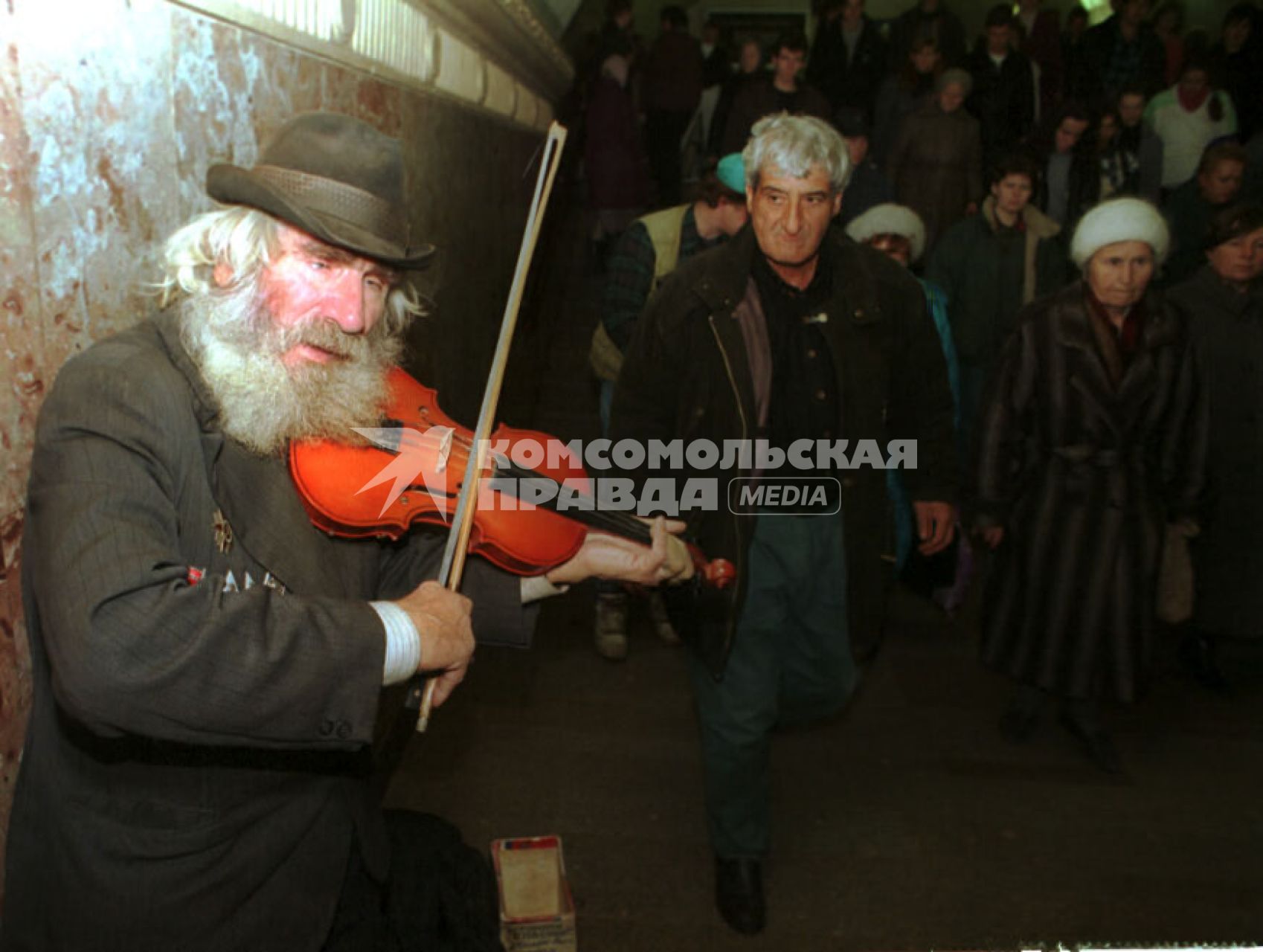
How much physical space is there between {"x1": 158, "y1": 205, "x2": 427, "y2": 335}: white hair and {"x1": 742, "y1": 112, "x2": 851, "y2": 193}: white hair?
155 centimetres

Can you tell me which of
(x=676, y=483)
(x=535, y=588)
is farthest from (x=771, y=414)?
(x=535, y=588)

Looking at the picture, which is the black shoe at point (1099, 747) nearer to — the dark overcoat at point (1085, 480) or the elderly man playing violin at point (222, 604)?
the dark overcoat at point (1085, 480)

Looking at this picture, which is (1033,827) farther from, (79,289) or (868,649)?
(79,289)

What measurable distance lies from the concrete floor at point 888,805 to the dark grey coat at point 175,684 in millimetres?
1497

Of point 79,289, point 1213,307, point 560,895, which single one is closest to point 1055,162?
point 1213,307

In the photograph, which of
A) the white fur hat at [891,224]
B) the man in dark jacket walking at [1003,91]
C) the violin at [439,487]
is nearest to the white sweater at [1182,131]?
the man in dark jacket walking at [1003,91]

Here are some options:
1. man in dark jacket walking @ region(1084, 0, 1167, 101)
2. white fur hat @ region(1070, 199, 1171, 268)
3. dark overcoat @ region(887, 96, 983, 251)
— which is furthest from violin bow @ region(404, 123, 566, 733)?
man in dark jacket walking @ region(1084, 0, 1167, 101)

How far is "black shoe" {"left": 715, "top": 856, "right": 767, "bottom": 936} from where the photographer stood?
2.96 metres

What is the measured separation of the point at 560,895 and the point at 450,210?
245cm

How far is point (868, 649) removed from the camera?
3117 millimetres

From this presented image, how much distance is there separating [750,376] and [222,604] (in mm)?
1761

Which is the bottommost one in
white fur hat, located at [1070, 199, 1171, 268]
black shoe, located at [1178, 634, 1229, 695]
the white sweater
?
black shoe, located at [1178, 634, 1229, 695]

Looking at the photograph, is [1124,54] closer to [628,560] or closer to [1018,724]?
[1018,724]

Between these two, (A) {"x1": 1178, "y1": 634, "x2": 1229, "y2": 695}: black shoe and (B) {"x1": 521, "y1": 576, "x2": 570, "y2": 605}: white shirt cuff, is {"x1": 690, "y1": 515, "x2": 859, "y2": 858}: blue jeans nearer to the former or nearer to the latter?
(B) {"x1": 521, "y1": 576, "x2": 570, "y2": 605}: white shirt cuff
